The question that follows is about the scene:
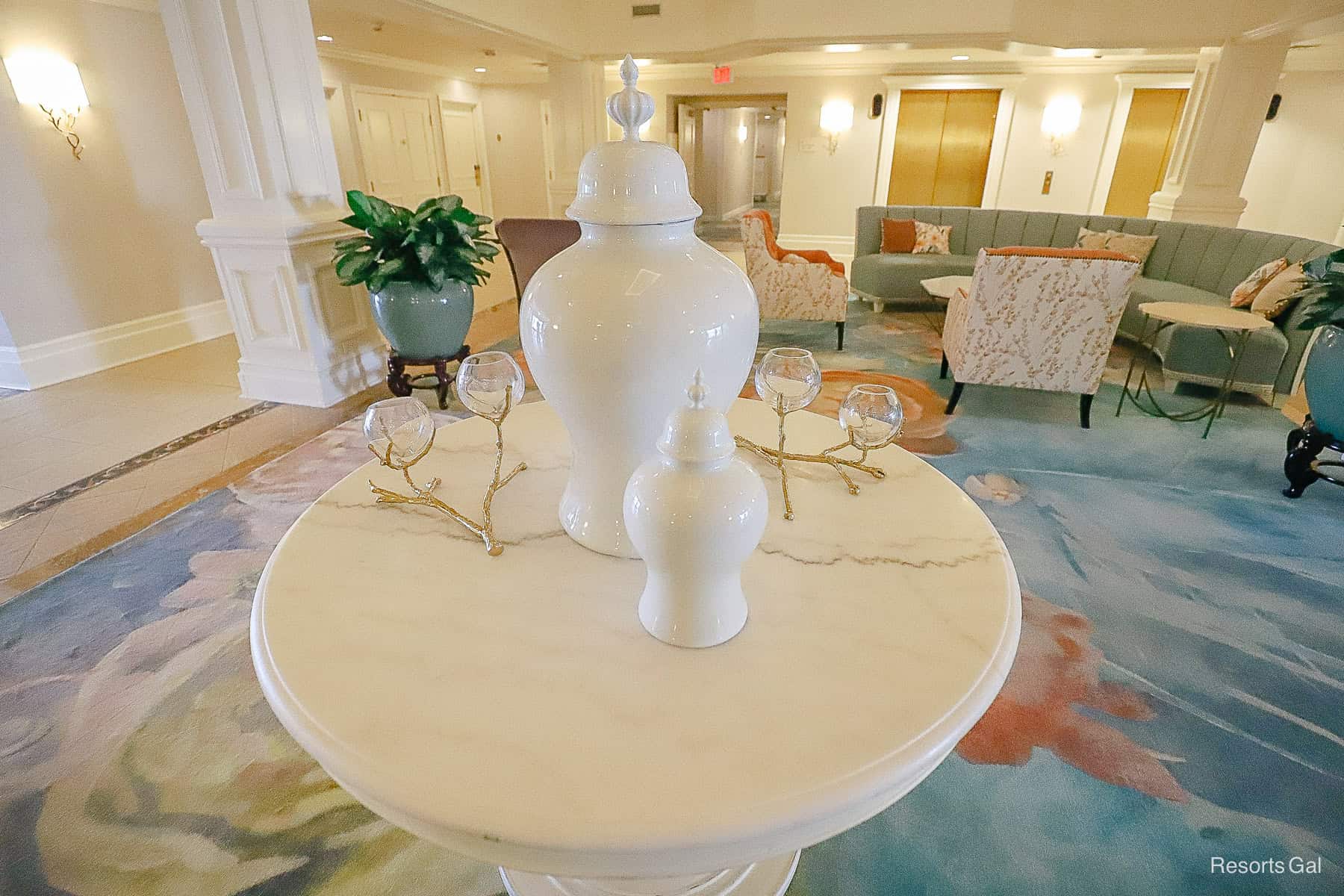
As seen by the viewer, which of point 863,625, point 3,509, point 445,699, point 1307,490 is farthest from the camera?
point 1307,490

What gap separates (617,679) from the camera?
698mm

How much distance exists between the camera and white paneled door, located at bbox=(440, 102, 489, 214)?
7887 mm

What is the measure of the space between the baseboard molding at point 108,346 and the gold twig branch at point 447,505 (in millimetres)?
3991

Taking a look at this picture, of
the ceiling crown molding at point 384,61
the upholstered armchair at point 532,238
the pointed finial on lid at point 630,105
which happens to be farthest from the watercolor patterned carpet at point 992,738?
the ceiling crown molding at point 384,61

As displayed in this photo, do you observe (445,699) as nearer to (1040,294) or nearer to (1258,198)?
(1040,294)

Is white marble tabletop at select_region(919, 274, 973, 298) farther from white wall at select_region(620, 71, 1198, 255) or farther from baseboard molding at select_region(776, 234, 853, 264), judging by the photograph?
white wall at select_region(620, 71, 1198, 255)

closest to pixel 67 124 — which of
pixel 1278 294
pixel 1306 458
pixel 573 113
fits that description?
pixel 573 113

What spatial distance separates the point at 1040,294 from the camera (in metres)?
2.99

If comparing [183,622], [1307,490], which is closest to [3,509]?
[183,622]

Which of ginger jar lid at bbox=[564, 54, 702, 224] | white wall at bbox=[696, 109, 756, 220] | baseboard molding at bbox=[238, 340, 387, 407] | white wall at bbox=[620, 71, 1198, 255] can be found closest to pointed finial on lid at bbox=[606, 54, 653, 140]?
ginger jar lid at bbox=[564, 54, 702, 224]

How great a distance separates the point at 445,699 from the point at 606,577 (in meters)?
0.26

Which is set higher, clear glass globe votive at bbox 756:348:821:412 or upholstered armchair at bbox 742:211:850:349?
clear glass globe votive at bbox 756:348:821:412

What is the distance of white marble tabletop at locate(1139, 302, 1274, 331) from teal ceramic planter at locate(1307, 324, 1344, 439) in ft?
1.62

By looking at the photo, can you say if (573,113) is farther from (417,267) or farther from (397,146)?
(417,267)
